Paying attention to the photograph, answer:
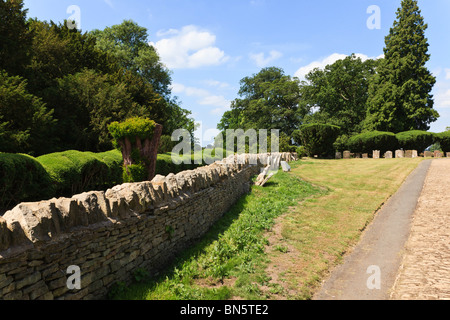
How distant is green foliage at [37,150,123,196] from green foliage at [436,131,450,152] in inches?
1472

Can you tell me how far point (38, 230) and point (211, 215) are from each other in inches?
230

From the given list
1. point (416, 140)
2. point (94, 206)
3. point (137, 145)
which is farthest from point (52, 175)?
point (416, 140)

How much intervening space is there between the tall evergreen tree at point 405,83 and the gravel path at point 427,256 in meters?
29.8

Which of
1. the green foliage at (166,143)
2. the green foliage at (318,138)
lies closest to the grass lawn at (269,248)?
the green foliage at (166,143)

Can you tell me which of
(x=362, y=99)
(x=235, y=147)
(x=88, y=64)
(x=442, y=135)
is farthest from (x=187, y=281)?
(x=362, y=99)

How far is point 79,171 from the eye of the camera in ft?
35.3

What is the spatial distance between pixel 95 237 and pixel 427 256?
7.10 meters

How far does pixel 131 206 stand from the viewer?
17.7 feet

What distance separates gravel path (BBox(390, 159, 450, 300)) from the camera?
506 centimetres

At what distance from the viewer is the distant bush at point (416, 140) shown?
32719mm

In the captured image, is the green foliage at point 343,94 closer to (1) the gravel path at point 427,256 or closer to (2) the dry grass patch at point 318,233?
(2) the dry grass patch at point 318,233

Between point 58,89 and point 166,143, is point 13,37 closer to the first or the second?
point 58,89

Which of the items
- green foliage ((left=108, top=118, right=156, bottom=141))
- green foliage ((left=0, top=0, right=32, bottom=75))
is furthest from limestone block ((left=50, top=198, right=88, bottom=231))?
green foliage ((left=0, top=0, right=32, bottom=75))

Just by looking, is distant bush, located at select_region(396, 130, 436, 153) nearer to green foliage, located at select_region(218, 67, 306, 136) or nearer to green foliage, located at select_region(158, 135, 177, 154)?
green foliage, located at select_region(218, 67, 306, 136)
